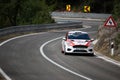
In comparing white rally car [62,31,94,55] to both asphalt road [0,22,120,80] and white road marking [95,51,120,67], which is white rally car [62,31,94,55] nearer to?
asphalt road [0,22,120,80]

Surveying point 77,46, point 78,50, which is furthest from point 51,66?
point 77,46

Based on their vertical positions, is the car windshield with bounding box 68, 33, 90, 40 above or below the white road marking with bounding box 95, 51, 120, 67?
above

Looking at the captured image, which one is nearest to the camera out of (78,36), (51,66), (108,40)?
(51,66)

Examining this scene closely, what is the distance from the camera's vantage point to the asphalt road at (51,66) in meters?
17.1

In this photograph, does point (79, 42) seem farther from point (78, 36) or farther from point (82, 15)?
point (82, 15)

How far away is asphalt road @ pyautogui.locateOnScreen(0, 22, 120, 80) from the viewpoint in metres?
17.1

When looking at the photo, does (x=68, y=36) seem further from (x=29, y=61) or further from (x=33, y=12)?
(x=33, y=12)

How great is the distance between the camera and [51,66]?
19953 millimetres

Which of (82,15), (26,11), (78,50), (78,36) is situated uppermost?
(78,36)

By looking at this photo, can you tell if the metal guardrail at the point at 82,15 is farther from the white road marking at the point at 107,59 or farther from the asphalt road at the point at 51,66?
the white road marking at the point at 107,59

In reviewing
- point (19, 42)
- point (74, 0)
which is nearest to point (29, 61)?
point (19, 42)

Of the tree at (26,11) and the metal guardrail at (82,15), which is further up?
the tree at (26,11)

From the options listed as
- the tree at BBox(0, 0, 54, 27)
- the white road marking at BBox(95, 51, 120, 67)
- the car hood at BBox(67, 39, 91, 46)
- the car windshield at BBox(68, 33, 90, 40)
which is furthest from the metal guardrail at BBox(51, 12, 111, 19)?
the car hood at BBox(67, 39, 91, 46)

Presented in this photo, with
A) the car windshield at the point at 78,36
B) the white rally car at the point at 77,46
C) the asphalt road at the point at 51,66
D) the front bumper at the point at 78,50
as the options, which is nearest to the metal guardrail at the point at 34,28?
the asphalt road at the point at 51,66
